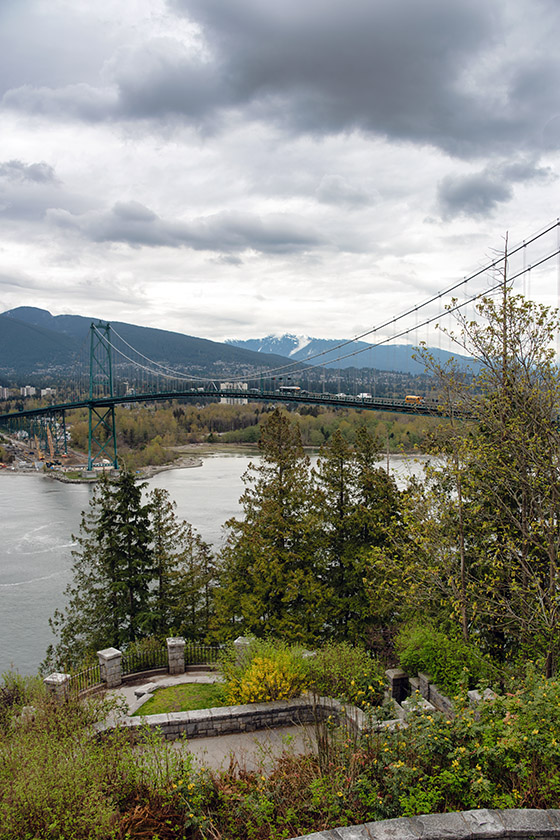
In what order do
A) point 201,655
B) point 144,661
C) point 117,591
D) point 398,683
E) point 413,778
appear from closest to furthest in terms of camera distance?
1. point 413,778
2. point 398,683
3. point 144,661
4. point 201,655
5. point 117,591

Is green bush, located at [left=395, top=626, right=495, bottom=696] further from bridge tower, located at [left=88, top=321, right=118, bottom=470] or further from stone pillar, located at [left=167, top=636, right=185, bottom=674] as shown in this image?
bridge tower, located at [left=88, top=321, right=118, bottom=470]

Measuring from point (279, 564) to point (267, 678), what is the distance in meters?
4.25

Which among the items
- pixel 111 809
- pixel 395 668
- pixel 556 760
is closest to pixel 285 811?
pixel 111 809

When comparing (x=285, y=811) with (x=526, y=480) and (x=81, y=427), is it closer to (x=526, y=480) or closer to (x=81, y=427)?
(x=526, y=480)

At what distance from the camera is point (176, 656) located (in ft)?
29.8

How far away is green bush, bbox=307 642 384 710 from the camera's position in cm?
669

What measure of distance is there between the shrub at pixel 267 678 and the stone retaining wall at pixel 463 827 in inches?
126

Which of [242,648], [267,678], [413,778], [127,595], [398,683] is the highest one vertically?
[413,778]

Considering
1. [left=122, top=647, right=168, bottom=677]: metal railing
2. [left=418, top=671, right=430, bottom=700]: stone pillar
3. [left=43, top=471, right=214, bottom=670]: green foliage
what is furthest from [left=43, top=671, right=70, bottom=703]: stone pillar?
[left=43, top=471, right=214, bottom=670]: green foliage

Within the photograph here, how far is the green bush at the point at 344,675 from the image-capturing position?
21.9ft

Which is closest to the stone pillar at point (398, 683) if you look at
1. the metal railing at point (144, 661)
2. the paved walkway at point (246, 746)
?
the paved walkway at point (246, 746)

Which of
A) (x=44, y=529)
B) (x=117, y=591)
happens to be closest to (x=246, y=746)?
(x=117, y=591)

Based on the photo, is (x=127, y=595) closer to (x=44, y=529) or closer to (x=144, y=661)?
(x=144, y=661)

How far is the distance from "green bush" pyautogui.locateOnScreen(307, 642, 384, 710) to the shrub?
7.6 inches
